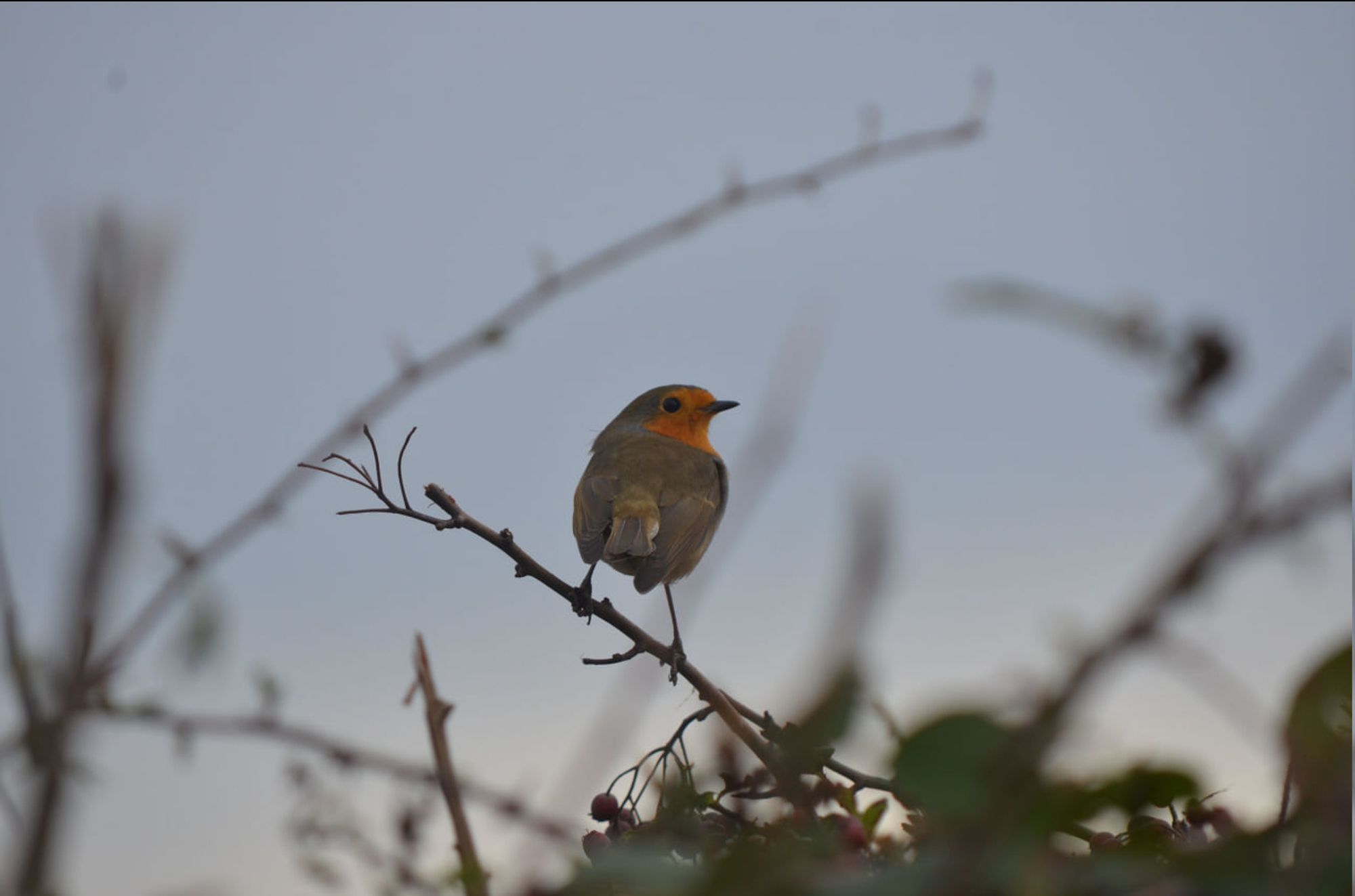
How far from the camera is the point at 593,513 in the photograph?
6699mm

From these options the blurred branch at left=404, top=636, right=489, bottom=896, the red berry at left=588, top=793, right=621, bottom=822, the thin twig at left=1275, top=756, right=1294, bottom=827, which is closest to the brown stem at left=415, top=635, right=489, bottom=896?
the blurred branch at left=404, top=636, right=489, bottom=896

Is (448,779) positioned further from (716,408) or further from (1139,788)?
(716,408)

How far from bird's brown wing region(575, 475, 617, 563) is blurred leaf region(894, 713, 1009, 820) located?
5124 millimetres

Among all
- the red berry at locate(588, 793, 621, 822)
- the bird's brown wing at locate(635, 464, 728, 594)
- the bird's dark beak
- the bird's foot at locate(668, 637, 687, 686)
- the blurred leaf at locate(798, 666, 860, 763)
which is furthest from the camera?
the bird's dark beak

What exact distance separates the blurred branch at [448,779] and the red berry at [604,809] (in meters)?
1.80

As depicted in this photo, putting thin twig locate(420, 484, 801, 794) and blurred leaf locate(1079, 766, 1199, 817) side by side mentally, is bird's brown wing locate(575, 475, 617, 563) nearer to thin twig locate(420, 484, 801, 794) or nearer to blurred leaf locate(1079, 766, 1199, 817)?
thin twig locate(420, 484, 801, 794)

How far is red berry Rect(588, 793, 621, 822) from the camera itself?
2.90 m

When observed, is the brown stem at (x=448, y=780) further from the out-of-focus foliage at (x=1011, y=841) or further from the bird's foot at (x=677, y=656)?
the bird's foot at (x=677, y=656)

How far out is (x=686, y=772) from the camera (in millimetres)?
2344

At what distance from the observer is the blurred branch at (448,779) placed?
3.62 ft

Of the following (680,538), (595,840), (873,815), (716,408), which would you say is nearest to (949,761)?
(873,815)

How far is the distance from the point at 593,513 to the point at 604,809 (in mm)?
3826

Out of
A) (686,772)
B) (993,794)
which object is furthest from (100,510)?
(686,772)

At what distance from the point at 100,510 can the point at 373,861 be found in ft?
3.67
